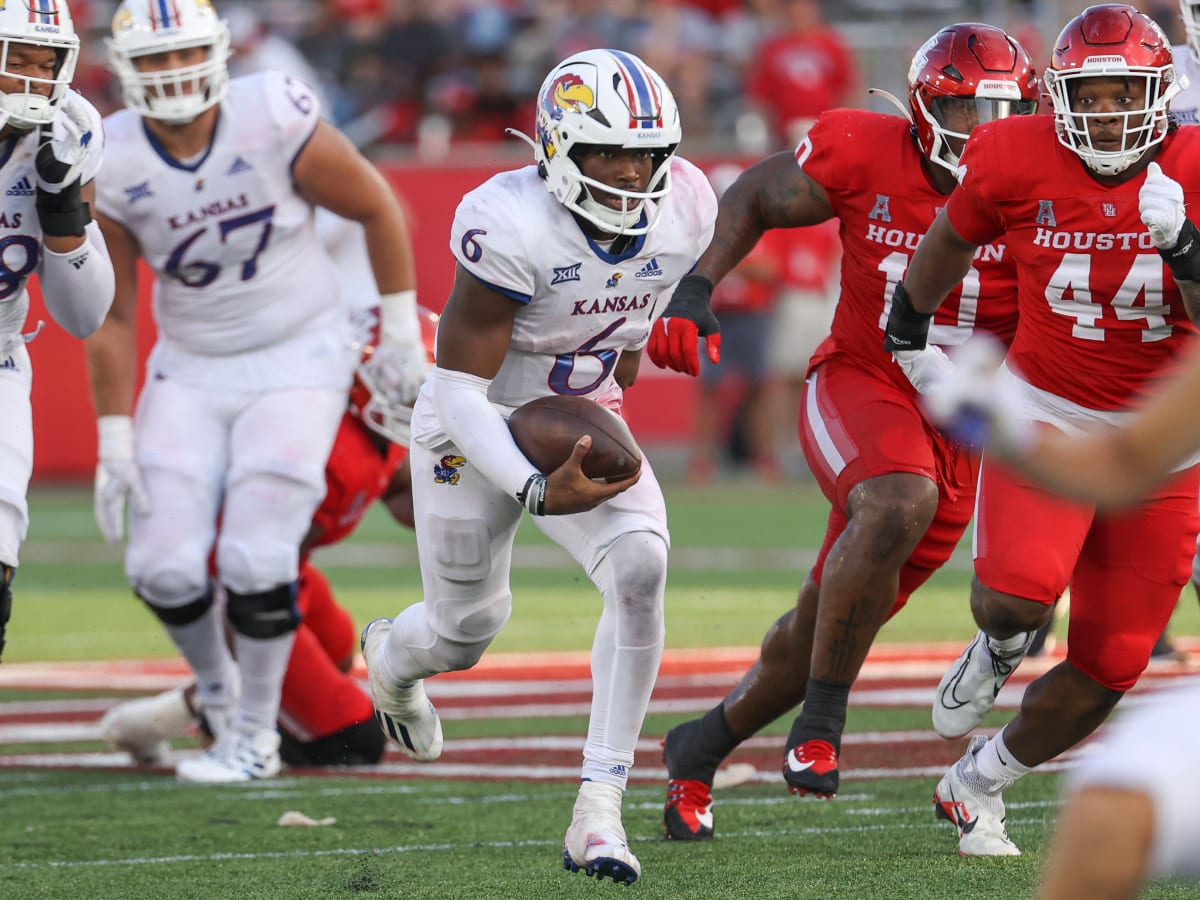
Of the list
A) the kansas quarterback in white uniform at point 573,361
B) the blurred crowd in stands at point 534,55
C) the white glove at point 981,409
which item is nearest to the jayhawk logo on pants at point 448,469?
the kansas quarterback in white uniform at point 573,361

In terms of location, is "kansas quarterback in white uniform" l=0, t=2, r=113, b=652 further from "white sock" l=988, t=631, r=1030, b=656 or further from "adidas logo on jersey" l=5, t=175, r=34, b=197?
"white sock" l=988, t=631, r=1030, b=656

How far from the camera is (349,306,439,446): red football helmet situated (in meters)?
5.53

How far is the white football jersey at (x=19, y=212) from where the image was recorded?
4.20m

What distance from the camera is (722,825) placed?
4.42m

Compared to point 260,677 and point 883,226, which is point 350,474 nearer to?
point 260,677

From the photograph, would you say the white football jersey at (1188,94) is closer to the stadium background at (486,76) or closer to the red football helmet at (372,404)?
the red football helmet at (372,404)

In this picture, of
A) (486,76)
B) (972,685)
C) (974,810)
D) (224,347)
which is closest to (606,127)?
(972,685)

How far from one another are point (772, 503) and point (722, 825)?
798 cm

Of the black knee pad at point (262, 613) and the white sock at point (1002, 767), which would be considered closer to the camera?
the white sock at point (1002, 767)

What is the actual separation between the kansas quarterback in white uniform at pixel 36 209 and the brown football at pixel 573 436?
1.16 metres

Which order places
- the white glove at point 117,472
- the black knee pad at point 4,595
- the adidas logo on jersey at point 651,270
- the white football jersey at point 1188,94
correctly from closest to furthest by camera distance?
the adidas logo on jersey at point 651,270, the black knee pad at point 4,595, the white football jersey at point 1188,94, the white glove at point 117,472

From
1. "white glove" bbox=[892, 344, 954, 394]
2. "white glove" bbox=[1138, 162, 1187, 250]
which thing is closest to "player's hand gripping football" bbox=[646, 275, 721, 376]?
"white glove" bbox=[892, 344, 954, 394]

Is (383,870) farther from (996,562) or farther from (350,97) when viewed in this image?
(350,97)

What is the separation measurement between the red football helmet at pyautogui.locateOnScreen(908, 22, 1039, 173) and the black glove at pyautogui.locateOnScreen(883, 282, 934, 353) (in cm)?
40
